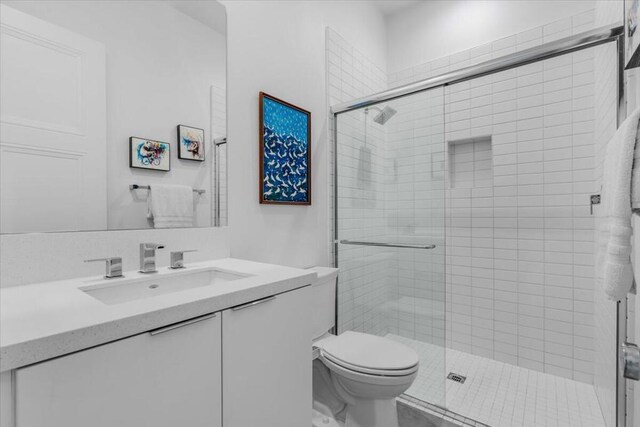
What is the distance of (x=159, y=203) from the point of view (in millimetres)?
1279

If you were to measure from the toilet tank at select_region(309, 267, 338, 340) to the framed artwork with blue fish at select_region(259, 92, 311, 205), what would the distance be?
46 centimetres

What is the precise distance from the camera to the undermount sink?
990 millimetres

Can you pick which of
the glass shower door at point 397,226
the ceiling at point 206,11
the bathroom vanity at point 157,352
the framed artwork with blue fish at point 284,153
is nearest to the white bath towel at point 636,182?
the bathroom vanity at point 157,352

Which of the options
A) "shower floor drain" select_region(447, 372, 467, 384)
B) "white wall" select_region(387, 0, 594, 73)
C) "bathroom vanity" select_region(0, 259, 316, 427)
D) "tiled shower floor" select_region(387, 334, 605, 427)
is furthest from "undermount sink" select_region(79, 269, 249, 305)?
"white wall" select_region(387, 0, 594, 73)

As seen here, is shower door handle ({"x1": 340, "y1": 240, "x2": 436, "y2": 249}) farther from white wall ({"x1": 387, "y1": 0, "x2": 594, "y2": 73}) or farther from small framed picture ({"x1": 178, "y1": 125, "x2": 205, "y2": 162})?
white wall ({"x1": 387, "y1": 0, "x2": 594, "y2": 73})

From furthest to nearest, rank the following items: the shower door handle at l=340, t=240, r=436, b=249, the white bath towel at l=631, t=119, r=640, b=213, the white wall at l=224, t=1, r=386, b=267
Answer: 1. the shower door handle at l=340, t=240, r=436, b=249
2. the white wall at l=224, t=1, r=386, b=267
3. the white bath towel at l=631, t=119, r=640, b=213

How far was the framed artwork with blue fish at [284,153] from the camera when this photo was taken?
1.69 m

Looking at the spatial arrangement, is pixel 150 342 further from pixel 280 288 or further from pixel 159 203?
pixel 159 203

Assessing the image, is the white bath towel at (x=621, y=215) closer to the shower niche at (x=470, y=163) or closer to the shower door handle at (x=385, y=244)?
the shower door handle at (x=385, y=244)

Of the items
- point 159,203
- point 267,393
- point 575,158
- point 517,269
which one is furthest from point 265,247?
point 575,158

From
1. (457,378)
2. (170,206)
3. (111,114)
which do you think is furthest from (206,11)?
(457,378)

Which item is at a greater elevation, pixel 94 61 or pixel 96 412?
pixel 94 61

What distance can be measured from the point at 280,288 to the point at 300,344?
229 millimetres

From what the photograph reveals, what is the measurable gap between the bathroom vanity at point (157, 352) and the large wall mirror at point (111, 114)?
280 mm
